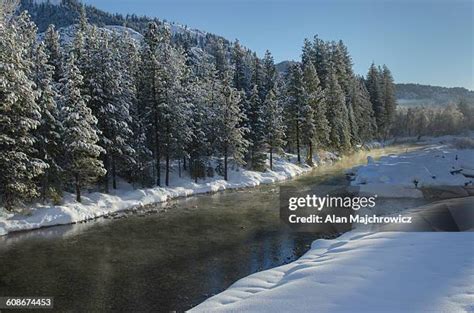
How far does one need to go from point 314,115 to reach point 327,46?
19.2 m

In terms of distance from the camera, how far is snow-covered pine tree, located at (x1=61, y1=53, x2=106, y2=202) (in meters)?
28.8

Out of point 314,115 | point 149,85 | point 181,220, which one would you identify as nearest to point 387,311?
point 181,220

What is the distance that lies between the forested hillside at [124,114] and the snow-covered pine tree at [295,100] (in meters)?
0.14

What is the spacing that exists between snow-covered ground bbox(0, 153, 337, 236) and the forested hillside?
1.12 meters

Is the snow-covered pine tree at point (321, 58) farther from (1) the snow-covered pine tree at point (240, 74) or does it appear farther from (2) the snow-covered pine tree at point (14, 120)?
(2) the snow-covered pine tree at point (14, 120)

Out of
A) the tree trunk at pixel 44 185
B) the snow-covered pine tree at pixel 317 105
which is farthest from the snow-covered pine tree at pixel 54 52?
the snow-covered pine tree at pixel 317 105

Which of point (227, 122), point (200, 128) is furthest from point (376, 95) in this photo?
point (200, 128)

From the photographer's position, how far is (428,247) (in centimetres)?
1209

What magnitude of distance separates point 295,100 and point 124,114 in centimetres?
2601

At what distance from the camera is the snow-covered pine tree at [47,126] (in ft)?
93.1

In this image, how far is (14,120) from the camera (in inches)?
1003

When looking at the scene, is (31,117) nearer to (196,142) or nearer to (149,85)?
(149,85)

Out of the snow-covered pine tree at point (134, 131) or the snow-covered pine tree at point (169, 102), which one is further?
the snow-covered pine tree at point (169, 102)

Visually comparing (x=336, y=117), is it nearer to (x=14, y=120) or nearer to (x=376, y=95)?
(x=376, y=95)
